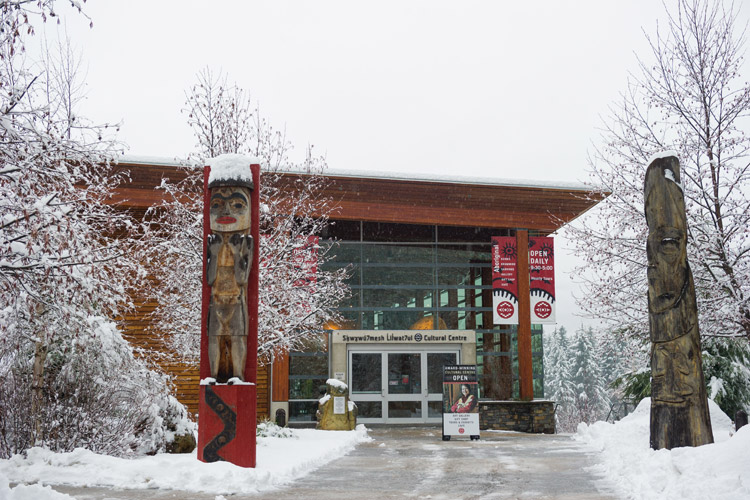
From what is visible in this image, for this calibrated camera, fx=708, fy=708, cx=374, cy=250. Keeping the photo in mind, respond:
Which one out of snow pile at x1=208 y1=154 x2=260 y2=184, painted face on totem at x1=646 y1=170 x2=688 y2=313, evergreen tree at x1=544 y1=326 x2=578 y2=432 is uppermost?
snow pile at x1=208 y1=154 x2=260 y2=184

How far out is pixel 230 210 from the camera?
11172 mm

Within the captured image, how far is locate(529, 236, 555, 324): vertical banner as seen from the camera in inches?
988

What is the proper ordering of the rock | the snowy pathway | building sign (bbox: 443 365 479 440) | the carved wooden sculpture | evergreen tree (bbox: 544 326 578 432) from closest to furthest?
the snowy pathway < the carved wooden sculpture < building sign (bbox: 443 365 479 440) < the rock < evergreen tree (bbox: 544 326 578 432)

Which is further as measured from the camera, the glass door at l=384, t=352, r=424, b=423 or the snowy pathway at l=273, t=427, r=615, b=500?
the glass door at l=384, t=352, r=424, b=423

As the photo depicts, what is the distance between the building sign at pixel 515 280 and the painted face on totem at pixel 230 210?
49.9 ft

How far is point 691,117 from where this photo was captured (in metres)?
15.0

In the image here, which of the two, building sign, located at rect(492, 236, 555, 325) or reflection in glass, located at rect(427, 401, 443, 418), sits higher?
building sign, located at rect(492, 236, 555, 325)

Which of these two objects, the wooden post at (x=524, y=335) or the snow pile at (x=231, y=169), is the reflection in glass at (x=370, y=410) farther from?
the snow pile at (x=231, y=169)

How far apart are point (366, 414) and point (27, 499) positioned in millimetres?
18271

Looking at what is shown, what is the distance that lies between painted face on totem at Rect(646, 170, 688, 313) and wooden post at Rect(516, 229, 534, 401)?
14.3m

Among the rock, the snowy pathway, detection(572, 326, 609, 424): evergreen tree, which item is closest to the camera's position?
the snowy pathway

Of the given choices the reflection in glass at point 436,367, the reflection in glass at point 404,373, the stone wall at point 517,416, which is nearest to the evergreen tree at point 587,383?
the stone wall at point 517,416

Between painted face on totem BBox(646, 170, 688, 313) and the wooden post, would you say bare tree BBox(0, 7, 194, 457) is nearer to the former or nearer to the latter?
painted face on totem BBox(646, 170, 688, 313)

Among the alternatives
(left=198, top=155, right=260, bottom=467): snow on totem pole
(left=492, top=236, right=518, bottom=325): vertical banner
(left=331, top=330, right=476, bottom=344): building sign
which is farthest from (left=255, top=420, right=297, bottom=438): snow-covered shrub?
(left=492, top=236, right=518, bottom=325): vertical banner
